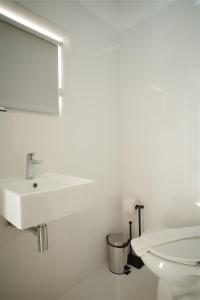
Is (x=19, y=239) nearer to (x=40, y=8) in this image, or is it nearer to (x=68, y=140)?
(x=68, y=140)

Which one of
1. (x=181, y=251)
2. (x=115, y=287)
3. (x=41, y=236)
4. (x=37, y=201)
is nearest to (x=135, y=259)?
(x=115, y=287)

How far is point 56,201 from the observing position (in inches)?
31.9

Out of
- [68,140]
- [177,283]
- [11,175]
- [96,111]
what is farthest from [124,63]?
[177,283]

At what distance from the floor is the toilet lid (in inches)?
18.7

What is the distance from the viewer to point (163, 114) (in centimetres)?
149

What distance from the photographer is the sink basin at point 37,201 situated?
71cm

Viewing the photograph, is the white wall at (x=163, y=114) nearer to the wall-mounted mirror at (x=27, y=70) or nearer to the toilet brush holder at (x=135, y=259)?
the toilet brush holder at (x=135, y=259)

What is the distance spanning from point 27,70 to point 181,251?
1.49 meters

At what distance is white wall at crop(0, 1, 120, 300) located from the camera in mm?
1052

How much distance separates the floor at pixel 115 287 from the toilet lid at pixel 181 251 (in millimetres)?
476

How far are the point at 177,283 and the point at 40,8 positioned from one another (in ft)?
6.11

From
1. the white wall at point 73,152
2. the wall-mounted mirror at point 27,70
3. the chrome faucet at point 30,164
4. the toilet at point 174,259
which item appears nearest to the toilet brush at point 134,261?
the white wall at point 73,152

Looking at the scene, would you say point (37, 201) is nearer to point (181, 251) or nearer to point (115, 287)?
point (181, 251)

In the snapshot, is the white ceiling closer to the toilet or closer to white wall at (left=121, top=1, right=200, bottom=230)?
white wall at (left=121, top=1, right=200, bottom=230)
